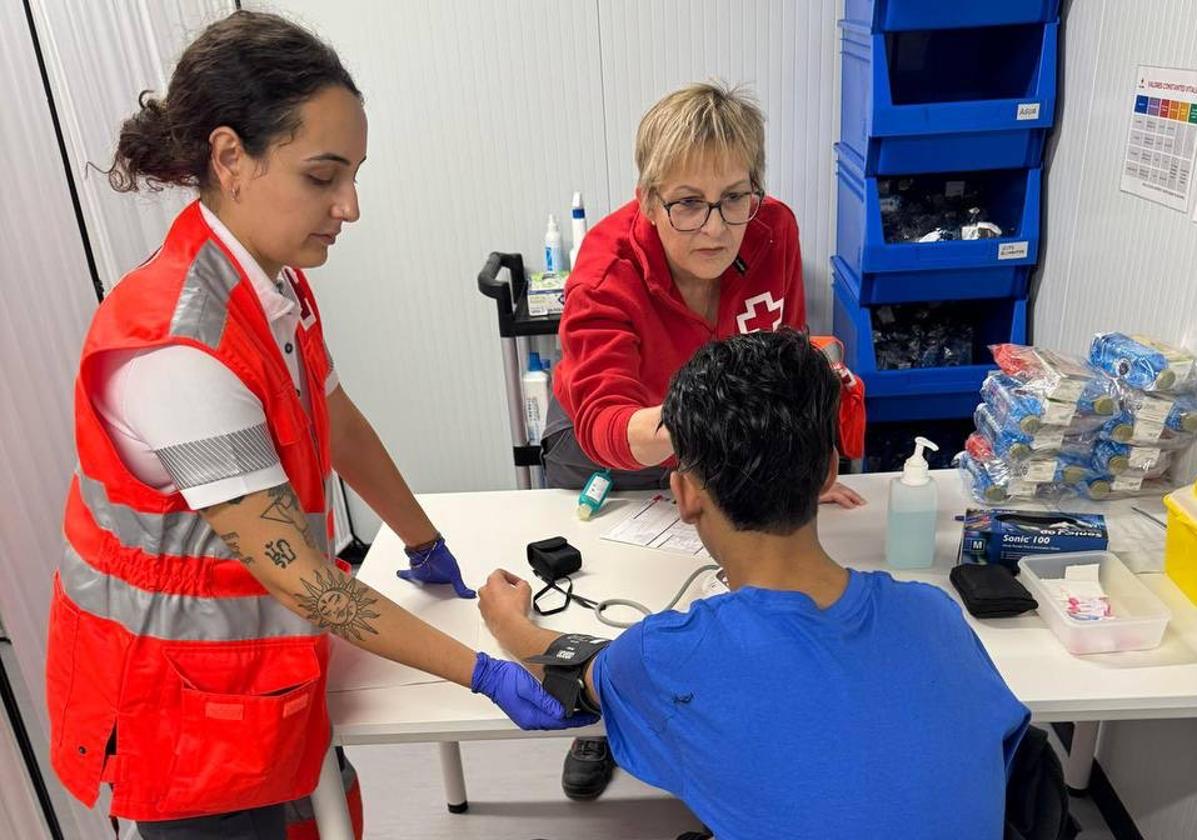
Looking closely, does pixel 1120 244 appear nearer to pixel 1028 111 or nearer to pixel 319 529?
pixel 1028 111

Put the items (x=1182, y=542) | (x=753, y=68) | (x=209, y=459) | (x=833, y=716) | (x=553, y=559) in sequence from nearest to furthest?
(x=833, y=716), (x=209, y=459), (x=1182, y=542), (x=553, y=559), (x=753, y=68)

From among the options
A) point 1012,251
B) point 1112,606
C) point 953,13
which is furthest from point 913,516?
point 953,13

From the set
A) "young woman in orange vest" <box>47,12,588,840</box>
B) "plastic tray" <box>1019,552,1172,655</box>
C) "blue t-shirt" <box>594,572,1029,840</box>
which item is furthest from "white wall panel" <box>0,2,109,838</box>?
"plastic tray" <box>1019,552,1172,655</box>

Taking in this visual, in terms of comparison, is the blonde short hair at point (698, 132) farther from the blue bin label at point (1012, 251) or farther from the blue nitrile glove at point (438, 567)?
the blue bin label at point (1012, 251)

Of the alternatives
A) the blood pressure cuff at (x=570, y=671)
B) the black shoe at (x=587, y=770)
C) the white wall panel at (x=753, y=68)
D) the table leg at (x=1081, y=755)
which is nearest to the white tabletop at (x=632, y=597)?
the blood pressure cuff at (x=570, y=671)

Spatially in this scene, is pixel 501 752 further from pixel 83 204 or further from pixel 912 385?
pixel 83 204

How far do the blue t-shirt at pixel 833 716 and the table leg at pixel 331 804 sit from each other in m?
0.58

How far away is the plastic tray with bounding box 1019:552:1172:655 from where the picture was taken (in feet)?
4.18

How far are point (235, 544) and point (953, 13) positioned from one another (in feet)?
6.47

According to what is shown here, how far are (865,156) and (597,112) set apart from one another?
835 mm

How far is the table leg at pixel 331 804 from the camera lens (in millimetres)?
1320

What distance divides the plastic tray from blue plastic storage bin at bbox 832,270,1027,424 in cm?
99

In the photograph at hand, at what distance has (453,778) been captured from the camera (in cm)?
216

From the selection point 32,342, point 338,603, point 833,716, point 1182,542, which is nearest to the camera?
point 833,716
